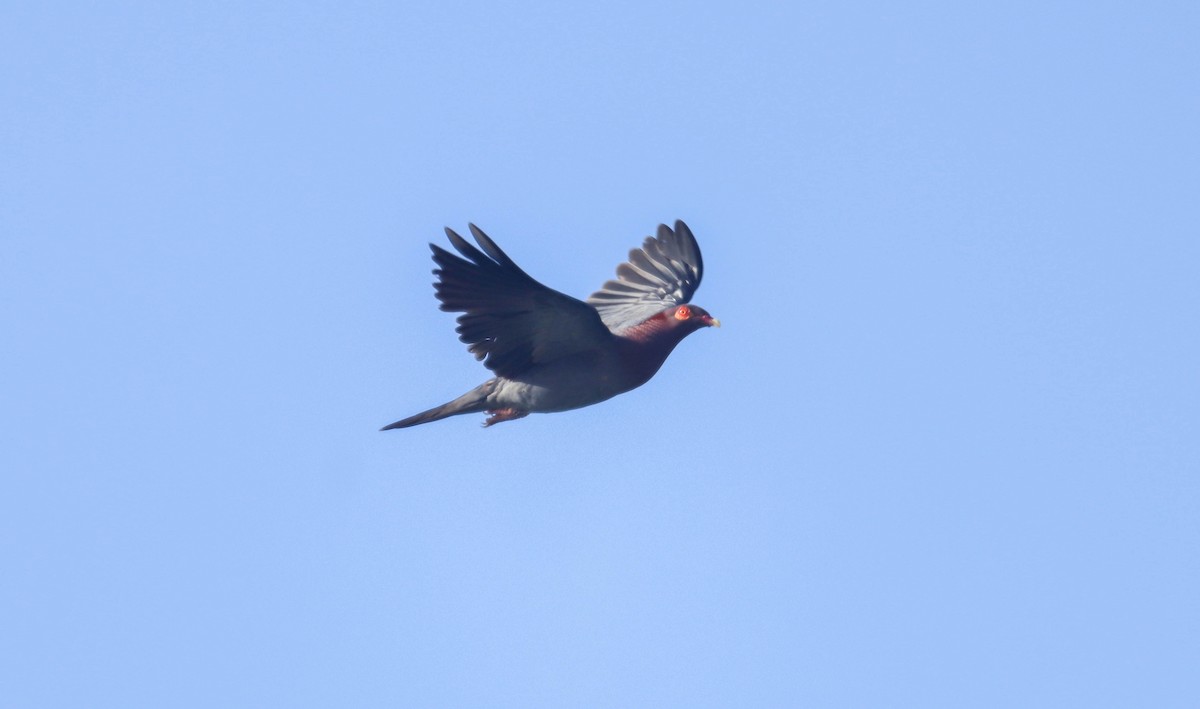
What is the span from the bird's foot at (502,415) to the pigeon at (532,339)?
0.4 inches

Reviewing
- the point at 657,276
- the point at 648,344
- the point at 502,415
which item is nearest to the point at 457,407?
the point at 502,415

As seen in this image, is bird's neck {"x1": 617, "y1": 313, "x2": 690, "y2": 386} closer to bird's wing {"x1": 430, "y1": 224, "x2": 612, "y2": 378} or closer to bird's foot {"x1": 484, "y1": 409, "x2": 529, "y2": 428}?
bird's wing {"x1": 430, "y1": 224, "x2": 612, "y2": 378}

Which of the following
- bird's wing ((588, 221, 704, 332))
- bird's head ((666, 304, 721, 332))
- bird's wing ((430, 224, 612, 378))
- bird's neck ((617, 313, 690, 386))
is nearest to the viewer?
bird's wing ((430, 224, 612, 378))

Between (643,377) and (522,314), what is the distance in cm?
156

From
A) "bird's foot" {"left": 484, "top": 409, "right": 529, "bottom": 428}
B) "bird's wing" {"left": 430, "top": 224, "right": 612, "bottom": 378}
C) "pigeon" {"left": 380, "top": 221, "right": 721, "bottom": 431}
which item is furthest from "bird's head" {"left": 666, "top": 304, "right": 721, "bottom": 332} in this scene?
"bird's foot" {"left": 484, "top": 409, "right": 529, "bottom": 428}

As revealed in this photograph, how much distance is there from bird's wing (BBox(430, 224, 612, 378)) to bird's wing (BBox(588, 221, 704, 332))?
2781 mm

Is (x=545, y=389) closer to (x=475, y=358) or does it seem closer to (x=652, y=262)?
(x=475, y=358)

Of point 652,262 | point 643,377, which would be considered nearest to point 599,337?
point 643,377

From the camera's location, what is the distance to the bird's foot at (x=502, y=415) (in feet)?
57.1

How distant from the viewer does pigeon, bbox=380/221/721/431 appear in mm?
16062

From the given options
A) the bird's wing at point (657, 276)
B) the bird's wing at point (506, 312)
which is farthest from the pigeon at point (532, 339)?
the bird's wing at point (657, 276)

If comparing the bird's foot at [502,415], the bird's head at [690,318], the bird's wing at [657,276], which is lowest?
the bird's foot at [502,415]

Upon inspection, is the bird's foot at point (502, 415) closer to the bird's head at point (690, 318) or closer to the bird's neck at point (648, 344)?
the bird's neck at point (648, 344)

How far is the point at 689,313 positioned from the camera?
17.6m
